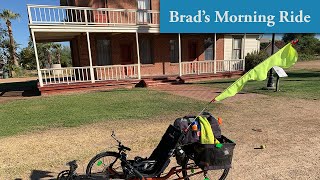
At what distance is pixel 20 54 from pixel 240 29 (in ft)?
111

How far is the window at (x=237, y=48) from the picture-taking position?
19062 mm

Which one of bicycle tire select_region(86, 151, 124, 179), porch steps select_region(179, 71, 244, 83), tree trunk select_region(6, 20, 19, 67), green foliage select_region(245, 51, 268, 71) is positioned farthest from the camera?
tree trunk select_region(6, 20, 19, 67)

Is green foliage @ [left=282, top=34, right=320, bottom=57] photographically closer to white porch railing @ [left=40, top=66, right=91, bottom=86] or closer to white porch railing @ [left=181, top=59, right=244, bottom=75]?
white porch railing @ [left=181, top=59, right=244, bottom=75]

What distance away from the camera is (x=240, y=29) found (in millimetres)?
15570

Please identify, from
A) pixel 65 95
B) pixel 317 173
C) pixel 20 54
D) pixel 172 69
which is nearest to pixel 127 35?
pixel 172 69

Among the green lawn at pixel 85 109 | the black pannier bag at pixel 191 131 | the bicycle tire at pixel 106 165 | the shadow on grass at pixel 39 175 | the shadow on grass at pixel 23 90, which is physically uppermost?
the black pannier bag at pixel 191 131

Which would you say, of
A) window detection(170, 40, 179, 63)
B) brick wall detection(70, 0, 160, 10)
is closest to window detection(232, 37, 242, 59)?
window detection(170, 40, 179, 63)

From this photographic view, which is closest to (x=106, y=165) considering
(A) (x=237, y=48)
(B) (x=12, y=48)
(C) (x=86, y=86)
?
(C) (x=86, y=86)

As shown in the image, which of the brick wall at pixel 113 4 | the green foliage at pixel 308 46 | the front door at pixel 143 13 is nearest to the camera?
the brick wall at pixel 113 4

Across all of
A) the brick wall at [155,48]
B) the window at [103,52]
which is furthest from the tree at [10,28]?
the window at [103,52]

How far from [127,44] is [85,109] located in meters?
7.98

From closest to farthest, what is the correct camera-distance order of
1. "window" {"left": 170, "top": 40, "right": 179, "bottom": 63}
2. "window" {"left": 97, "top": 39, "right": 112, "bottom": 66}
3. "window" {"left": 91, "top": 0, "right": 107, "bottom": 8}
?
"window" {"left": 91, "top": 0, "right": 107, "bottom": 8} < "window" {"left": 97, "top": 39, "right": 112, "bottom": 66} < "window" {"left": 170, "top": 40, "right": 179, "bottom": 63}

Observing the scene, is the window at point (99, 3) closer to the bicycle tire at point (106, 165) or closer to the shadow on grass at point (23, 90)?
the shadow on grass at point (23, 90)

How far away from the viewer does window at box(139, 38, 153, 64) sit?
635 inches
